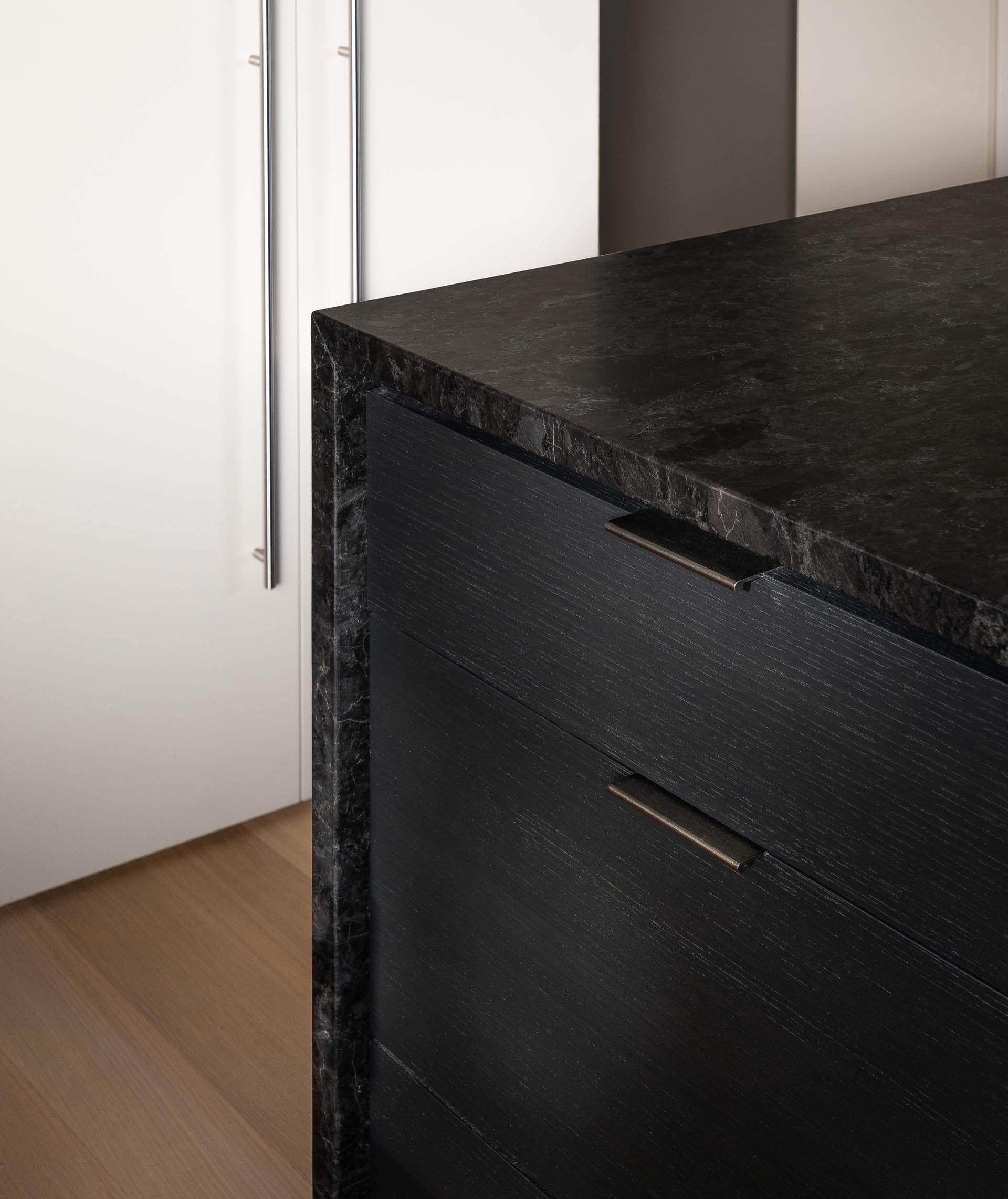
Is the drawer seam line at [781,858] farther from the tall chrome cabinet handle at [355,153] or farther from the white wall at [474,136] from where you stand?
the white wall at [474,136]

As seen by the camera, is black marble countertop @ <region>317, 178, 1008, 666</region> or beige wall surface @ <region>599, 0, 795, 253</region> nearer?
black marble countertop @ <region>317, 178, 1008, 666</region>

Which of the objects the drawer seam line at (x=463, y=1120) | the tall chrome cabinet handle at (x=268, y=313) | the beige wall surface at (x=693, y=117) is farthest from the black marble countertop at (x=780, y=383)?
the beige wall surface at (x=693, y=117)

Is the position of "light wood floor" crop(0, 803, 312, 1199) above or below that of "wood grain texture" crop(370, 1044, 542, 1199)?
below

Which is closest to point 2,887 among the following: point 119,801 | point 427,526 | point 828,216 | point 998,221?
point 119,801

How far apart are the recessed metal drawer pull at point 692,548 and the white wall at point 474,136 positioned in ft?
4.09

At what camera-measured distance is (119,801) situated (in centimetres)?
181

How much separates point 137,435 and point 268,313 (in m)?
0.23

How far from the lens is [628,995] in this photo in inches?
29.9

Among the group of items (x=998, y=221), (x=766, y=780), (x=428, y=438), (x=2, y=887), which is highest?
(x=998, y=221)

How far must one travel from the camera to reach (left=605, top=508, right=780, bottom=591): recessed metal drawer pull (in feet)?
2.05

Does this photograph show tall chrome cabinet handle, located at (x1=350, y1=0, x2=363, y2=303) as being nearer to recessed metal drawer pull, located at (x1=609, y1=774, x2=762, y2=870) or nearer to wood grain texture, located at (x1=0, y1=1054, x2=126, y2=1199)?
wood grain texture, located at (x1=0, y1=1054, x2=126, y2=1199)

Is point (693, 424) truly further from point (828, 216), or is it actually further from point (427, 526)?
point (828, 216)

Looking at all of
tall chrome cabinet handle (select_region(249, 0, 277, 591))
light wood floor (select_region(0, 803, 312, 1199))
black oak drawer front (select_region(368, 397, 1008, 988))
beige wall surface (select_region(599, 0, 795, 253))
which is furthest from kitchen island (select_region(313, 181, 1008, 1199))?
beige wall surface (select_region(599, 0, 795, 253))

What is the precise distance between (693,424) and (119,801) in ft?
4.37
